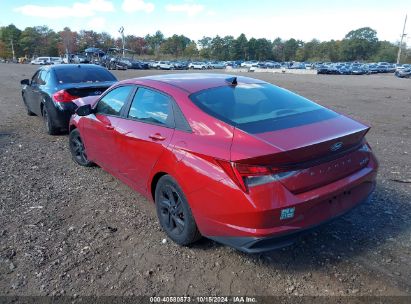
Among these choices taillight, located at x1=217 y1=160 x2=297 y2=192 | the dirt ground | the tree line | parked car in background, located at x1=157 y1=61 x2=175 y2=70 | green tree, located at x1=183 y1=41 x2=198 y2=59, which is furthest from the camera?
green tree, located at x1=183 y1=41 x2=198 y2=59

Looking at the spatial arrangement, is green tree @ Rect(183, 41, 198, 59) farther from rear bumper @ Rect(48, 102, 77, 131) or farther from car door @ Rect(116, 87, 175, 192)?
car door @ Rect(116, 87, 175, 192)

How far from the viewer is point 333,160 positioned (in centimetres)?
309

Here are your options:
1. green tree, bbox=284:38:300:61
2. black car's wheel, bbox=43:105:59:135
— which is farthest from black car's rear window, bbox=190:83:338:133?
green tree, bbox=284:38:300:61

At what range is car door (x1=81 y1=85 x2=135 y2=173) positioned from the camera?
4565 mm

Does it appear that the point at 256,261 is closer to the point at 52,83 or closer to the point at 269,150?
the point at 269,150

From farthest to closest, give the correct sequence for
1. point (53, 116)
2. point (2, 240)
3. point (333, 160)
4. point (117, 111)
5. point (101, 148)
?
point (53, 116) < point (101, 148) < point (117, 111) < point (2, 240) < point (333, 160)

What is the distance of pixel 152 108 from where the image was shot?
3965 mm

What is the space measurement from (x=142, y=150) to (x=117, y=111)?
3.15ft

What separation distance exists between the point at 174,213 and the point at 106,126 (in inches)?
68.7

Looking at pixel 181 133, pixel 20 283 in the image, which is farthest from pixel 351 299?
pixel 20 283

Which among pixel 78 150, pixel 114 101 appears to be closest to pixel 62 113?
pixel 78 150

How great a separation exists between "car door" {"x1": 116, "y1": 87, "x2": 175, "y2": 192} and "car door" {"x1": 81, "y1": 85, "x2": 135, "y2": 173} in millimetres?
198

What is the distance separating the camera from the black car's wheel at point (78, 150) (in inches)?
237

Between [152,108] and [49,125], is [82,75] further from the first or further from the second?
[152,108]
